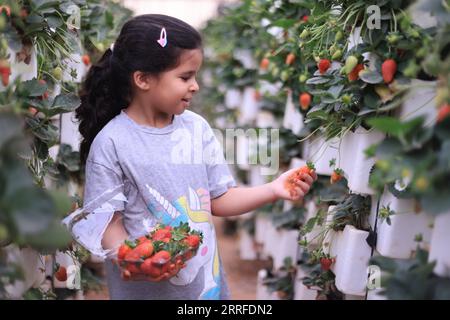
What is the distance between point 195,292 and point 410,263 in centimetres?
69

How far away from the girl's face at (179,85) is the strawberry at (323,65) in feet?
1.17

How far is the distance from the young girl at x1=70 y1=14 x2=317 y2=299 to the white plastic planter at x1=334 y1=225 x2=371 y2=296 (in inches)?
7.2

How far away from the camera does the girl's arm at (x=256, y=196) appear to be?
1.72 meters

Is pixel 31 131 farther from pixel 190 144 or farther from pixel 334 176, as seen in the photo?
pixel 334 176

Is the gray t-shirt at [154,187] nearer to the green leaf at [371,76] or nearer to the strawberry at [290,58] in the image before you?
the green leaf at [371,76]

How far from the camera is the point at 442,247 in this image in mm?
1215

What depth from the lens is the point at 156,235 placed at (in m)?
1.51

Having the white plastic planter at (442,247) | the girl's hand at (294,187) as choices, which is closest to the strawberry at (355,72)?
the girl's hand at (294,187)

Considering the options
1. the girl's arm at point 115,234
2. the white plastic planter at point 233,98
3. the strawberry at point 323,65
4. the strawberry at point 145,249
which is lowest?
the white plastic planter at point 233,98

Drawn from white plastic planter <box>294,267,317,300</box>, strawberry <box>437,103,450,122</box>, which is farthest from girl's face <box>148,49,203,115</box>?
white plastic planter <box>294,267,317,300</box>

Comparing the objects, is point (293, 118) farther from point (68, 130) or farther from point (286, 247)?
point (68, 130)

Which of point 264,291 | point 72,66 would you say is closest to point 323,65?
point 72,66

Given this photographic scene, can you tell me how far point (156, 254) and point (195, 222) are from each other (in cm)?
31
